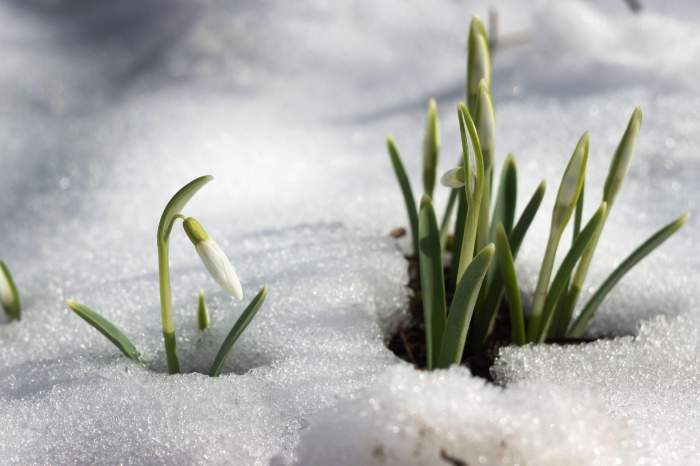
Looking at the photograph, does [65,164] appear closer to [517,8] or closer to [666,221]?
[666,221]

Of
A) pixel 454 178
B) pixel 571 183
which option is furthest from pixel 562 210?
pixel 454 178

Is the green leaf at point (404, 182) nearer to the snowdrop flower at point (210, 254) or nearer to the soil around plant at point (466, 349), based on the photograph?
the soil around plant at point (466, 349)

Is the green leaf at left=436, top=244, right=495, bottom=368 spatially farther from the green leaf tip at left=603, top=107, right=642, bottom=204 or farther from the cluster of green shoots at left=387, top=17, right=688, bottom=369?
the green leaf tip at left=603, top=107, right=642, bottom=204

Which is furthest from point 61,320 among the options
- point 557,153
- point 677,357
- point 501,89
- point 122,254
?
point 501,89

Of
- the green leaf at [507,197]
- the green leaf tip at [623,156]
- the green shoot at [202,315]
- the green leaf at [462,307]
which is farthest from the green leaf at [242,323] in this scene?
the green leaf tip at [623,156]

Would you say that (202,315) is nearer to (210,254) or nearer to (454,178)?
(210,254)

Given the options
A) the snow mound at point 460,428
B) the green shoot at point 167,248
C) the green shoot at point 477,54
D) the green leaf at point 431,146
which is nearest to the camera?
the snow mound at point 460,428

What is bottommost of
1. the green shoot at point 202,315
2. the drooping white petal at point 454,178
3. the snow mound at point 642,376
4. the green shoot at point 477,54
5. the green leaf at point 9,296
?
the green leaf at point 9,296
